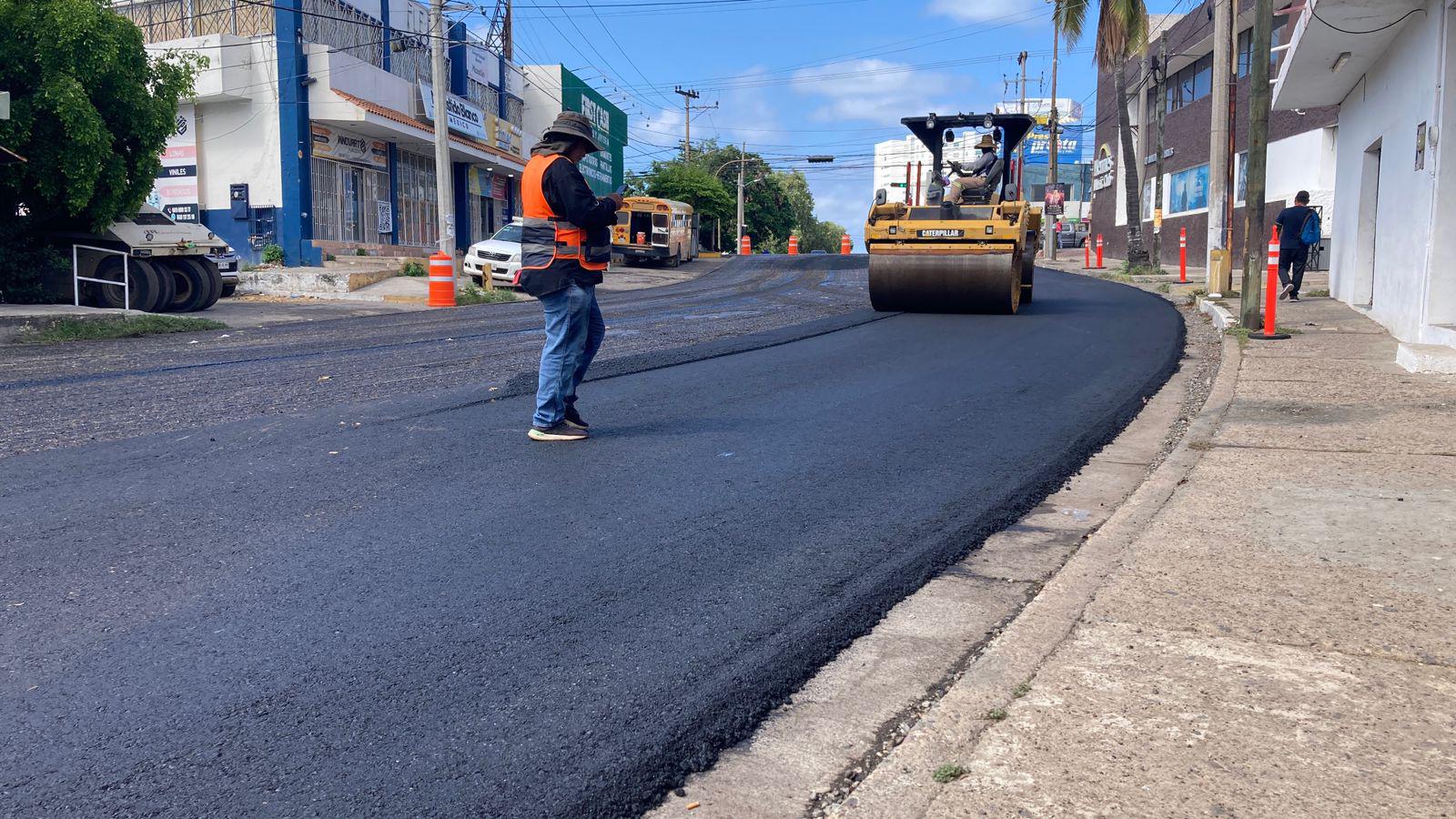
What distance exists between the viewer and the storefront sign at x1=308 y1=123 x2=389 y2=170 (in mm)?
29484

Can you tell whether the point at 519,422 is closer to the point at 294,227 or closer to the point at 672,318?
the point at 672,318

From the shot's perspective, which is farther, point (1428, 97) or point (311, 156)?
point (311, 156)

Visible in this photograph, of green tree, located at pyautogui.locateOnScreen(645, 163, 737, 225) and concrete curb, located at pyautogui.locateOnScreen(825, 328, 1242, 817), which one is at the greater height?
green tree, located at pyautogui.locateOnScreen(645, 163, 737, 225)

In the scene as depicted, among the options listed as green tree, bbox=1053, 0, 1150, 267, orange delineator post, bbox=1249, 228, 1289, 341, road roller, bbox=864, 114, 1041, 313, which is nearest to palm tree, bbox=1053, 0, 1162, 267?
green tree, bbox=1053, 0, 1150, 267

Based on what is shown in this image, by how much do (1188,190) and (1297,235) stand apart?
22909 mm

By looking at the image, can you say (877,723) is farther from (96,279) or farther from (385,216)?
(385,216)

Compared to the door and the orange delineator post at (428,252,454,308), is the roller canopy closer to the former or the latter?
the door

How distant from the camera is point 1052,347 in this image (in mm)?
11391

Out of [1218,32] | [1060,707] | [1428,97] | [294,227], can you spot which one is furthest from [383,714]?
[294,227]

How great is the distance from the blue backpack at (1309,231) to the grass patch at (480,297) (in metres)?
13.2

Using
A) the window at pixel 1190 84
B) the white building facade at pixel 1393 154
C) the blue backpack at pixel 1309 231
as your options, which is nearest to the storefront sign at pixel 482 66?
the window at pixel 1190 84

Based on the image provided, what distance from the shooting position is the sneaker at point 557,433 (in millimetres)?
6472

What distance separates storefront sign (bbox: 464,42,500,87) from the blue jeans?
110ft

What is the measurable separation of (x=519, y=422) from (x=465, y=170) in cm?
3354
